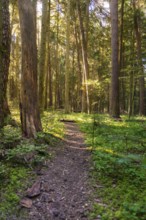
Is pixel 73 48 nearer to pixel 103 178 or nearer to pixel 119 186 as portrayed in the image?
pixel 103 178

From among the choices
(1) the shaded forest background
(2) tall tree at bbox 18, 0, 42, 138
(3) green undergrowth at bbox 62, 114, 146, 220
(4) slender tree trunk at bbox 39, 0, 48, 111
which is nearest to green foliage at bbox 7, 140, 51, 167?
(1) the shaded forest background

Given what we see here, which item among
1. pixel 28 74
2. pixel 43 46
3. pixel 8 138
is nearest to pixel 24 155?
pixel 8 138

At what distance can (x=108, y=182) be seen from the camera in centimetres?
429

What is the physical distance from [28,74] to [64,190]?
353cm

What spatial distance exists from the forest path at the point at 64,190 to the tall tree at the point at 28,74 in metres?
1.23

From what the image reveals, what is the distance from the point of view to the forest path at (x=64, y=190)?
3.39 m

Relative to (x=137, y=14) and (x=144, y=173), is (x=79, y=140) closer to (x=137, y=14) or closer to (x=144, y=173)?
(x=144, y=173)

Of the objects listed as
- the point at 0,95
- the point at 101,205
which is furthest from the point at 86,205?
the point at 0,95

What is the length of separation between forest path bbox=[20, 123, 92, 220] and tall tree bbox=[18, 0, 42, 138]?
1232mm

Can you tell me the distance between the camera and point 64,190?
13.3ft

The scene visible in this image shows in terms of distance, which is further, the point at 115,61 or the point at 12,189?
the point at 115,61

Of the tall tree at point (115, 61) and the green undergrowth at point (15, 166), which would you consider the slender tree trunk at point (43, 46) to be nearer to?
the tall tree at point (115, 61)

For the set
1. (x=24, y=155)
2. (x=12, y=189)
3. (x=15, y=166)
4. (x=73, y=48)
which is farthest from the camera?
(x=73, y=48)

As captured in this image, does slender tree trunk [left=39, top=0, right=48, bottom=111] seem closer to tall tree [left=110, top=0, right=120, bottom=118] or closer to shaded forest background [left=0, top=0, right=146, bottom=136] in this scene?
shaded forest background [left=0, top=0, right=146, bottom=136]
